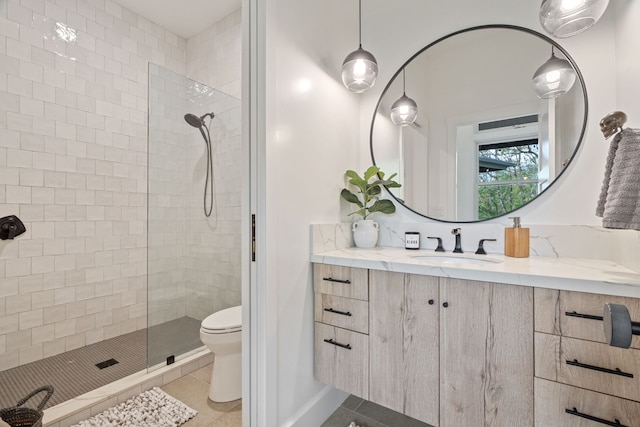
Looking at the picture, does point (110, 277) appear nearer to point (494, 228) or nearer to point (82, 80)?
point (82, 80)

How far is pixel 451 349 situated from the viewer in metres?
1.11

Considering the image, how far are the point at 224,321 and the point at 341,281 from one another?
2.77 ft

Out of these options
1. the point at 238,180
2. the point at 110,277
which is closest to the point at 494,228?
the point at 238,180

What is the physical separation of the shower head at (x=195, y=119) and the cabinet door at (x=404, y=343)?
1.85 metres

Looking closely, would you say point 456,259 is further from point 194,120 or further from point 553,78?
point 194,120

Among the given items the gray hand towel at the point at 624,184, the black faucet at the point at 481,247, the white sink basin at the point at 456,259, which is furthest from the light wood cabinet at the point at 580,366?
the black faucet at the point at 481,247

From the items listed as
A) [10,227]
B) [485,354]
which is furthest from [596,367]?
[10,227]

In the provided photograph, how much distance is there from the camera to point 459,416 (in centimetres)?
109

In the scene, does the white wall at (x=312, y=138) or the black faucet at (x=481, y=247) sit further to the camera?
the black faucet at (x=481, y=247)

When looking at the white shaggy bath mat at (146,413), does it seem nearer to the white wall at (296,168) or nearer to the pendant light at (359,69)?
the white wall at (296,168)

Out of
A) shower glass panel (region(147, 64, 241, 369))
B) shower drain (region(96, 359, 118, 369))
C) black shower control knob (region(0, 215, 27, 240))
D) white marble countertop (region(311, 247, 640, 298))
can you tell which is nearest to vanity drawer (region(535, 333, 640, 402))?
white marble countertop (region(311, 247, 640, 298))

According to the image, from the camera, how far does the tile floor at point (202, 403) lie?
58.0 inches

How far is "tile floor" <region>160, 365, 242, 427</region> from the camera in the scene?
147 centimetres

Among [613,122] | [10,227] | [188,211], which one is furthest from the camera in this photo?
[188,211]
